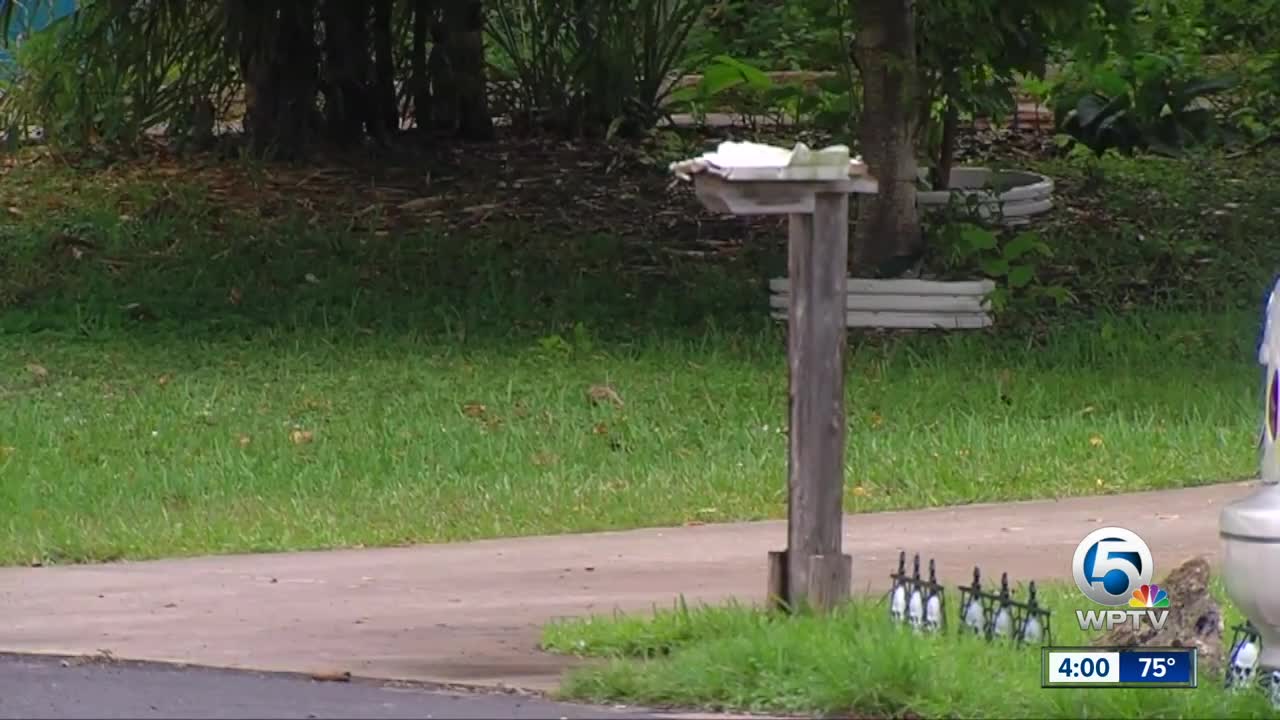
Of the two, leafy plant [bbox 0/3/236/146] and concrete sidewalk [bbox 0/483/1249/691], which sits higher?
leafy plant [bbox 0/3/236/146]

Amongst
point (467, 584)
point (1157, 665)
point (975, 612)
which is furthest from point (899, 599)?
point (467, 584)

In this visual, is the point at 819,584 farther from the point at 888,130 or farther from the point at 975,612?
the point at 888,130

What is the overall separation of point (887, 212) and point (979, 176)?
241 cm

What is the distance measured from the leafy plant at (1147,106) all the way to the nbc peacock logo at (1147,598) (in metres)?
11.6

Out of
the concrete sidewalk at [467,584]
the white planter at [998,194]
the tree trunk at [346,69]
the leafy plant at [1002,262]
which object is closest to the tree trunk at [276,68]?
the tree trunk at [346,69]

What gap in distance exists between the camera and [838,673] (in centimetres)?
627

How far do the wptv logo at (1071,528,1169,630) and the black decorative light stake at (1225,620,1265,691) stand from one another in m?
0.21

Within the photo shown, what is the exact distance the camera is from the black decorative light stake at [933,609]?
671 centimetres

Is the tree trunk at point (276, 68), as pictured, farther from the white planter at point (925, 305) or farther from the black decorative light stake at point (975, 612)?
the black decorative light stake at point (975, 612)

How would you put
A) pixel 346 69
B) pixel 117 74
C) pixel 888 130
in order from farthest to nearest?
pixel 346 69 < pixel 117 74 < pixel 888 130

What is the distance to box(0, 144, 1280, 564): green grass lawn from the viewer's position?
955 cm

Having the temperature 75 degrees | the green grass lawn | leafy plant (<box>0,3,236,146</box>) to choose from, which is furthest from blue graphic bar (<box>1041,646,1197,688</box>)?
leafy plant (<box>0,3,236,146</box>)

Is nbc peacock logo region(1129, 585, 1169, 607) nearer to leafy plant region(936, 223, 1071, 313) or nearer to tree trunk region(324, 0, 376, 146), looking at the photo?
leafy plant region(936, 223, 1071, 313)

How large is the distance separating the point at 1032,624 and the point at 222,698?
2.29 m
